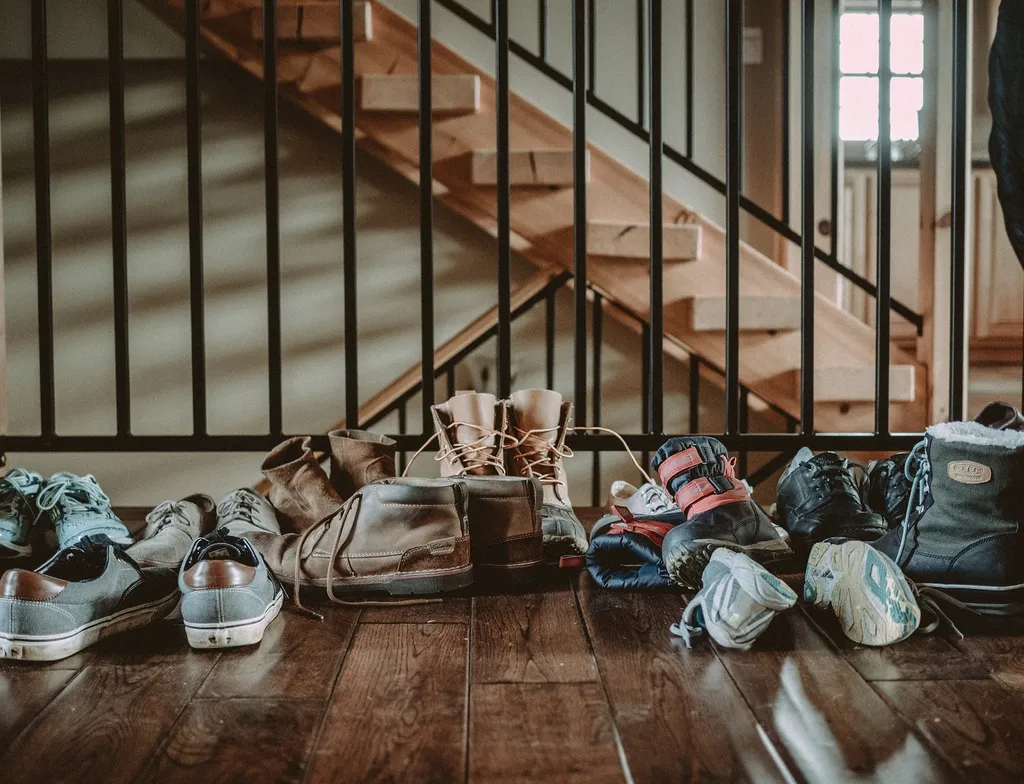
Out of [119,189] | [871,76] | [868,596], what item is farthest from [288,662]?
[871,76]

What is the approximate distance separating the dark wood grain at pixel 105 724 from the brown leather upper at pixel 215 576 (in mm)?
91

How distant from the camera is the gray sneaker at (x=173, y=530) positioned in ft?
4.30

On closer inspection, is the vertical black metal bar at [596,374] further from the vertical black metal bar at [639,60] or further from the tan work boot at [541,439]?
the tan work boot at [541,439]

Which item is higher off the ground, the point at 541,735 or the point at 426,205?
the point at 426,205

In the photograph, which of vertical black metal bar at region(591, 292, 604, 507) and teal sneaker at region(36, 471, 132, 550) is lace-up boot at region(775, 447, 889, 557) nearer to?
teal sneaker at region(36, 471, 132, 550)

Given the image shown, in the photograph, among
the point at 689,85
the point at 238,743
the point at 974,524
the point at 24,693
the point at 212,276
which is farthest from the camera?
the point at 212,276

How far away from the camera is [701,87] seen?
361 centimetres

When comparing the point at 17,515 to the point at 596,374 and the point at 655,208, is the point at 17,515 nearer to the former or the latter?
the point at 655,208

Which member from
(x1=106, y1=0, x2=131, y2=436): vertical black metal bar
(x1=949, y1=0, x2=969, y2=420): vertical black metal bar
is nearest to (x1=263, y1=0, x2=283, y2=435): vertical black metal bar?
(x1=106, y1=0, x2=131, y2=436): vertical black metal bar

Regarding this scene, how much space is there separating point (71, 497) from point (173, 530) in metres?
0.27

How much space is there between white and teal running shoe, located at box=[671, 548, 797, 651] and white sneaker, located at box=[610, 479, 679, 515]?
0.37m

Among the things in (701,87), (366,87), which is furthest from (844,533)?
(701,87)

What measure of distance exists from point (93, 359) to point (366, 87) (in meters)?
1.69

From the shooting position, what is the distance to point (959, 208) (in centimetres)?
172
